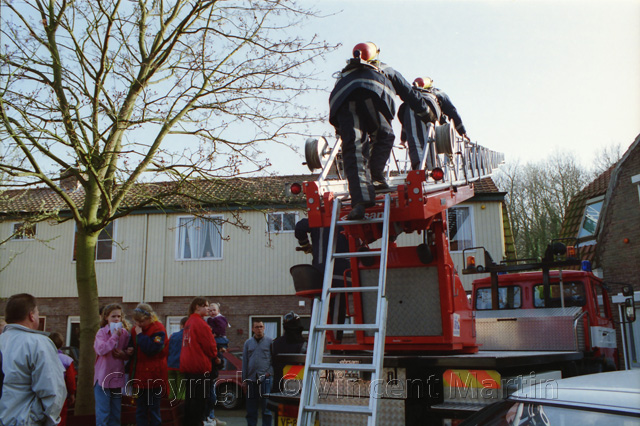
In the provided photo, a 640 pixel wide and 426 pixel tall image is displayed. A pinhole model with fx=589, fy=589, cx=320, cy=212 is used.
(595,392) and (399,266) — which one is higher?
(399,266)

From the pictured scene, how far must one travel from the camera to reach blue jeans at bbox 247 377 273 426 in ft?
28.4

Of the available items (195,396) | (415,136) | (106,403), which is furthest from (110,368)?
(415,136)

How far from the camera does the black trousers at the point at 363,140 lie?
5176 millimetres

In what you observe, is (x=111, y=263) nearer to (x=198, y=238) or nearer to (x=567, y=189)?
(x=198, y=238)

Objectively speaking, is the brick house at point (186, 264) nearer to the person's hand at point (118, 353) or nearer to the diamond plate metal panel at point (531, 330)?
the diamond plate metal panel at point (531, 330)

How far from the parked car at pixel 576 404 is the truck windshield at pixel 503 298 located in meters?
5.62

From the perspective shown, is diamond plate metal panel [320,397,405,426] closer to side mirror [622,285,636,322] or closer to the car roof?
the car roof

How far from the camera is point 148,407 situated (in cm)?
719

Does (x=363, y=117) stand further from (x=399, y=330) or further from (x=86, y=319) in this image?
(x=86, y=319)

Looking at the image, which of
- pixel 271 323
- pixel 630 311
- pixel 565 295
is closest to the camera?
pixel 630 311

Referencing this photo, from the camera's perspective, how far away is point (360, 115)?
5441 millimetres

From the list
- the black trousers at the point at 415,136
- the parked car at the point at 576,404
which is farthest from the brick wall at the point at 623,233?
the parked car at the point at 576,404

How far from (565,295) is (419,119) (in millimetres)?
3720

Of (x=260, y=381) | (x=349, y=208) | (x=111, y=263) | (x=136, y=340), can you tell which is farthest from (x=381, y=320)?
(x=111, y=263)
